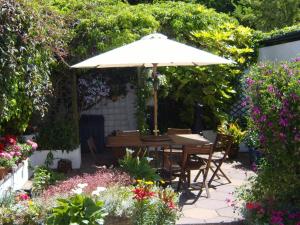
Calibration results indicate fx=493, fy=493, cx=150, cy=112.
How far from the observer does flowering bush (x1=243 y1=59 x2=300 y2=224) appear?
5219 mm

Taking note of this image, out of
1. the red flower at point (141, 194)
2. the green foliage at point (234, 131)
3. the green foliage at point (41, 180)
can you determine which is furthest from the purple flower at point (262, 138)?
the green foliage at point (234, 131)

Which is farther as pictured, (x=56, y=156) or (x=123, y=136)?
(x=56, y=156)

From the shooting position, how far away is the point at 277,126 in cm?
531

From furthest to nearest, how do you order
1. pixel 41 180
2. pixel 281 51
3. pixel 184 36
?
pixel 184 36 → pixel 281 51 → pixel 41 180

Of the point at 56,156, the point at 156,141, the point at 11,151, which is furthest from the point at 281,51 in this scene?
the point at 11,151

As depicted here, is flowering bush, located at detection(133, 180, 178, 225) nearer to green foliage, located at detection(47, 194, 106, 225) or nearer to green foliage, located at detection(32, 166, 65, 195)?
green foliage, located at detection(47, 194, 106, 225)

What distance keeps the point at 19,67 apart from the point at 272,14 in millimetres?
12751

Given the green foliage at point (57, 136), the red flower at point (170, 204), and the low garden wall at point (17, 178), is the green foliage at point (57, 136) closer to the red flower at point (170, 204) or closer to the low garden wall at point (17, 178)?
the low garden wall at point (17, 178)

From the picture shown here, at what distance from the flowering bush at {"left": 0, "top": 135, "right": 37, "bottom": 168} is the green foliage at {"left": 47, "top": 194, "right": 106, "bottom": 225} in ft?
8.51

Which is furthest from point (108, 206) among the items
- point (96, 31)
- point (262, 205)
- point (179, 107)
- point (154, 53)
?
point (179, 107)

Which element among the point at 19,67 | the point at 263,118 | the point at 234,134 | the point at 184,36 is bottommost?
the point at 234,134

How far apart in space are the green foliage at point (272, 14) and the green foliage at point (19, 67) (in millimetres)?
11251

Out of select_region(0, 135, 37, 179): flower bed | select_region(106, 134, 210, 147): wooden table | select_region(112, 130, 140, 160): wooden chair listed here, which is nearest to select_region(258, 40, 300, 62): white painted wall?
select_region(106, 134, 210, 147): wooden table

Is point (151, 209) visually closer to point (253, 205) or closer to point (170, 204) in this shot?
point (170, 204)
